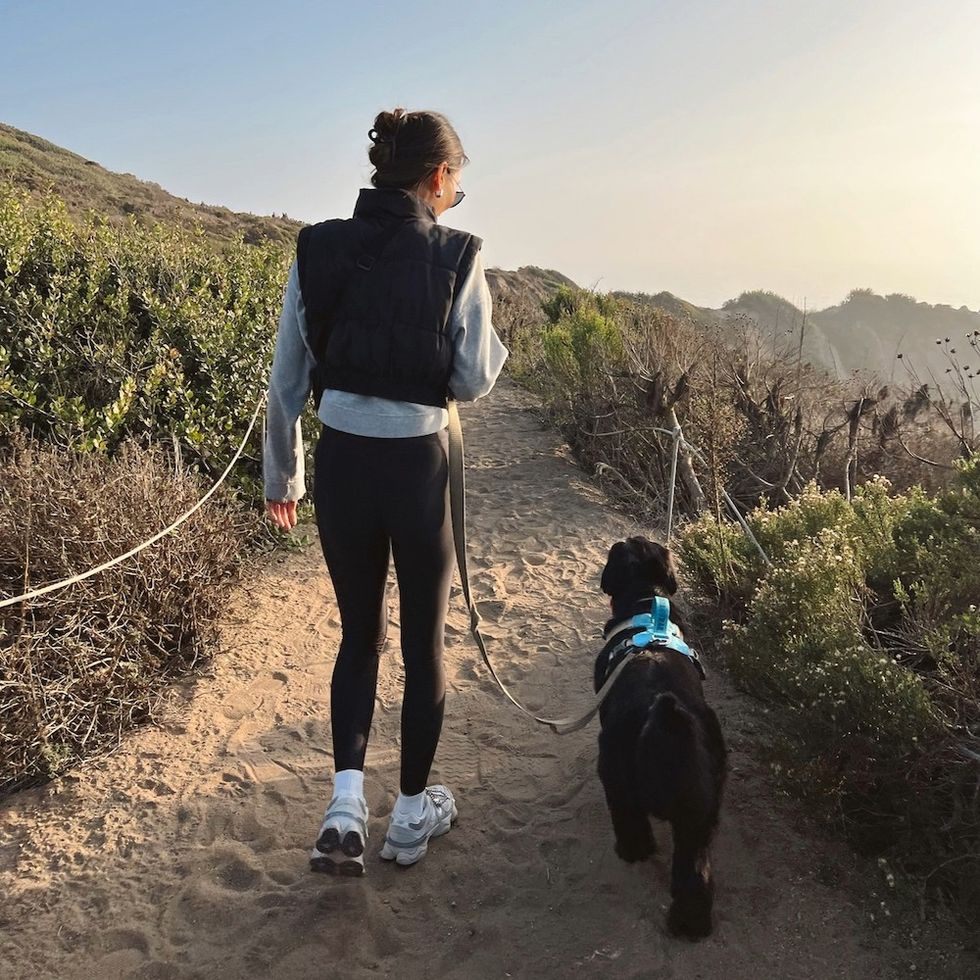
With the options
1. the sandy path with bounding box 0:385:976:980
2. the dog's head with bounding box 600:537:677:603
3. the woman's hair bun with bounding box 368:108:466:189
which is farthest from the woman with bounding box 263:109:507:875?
the dog's head with bounding box 600:537:677:603

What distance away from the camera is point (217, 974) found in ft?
6.37

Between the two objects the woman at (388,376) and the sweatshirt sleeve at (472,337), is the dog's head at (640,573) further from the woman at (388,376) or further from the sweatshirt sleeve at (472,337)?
the sweatshirt sleeve at (472,337)

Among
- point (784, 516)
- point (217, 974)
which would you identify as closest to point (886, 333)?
point (784, 516)

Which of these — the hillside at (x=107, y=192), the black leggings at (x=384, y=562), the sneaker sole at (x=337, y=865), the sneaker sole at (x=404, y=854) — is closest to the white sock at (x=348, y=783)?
the black leggings at (x=384, y=562)

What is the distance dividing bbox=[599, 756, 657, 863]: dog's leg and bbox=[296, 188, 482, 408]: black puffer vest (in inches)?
51.0

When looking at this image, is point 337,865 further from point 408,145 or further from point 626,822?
point 408,145

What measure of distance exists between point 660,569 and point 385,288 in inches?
63.1

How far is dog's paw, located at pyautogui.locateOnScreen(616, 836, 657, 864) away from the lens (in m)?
2.21

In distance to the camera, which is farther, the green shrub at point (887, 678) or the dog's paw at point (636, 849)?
the dog's paw at point (636, 849)

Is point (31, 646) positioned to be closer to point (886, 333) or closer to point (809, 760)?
point (809, 760)

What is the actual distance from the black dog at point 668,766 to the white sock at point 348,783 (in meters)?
0.75

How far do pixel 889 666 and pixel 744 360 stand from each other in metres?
4.98

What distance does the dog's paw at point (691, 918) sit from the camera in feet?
6.44

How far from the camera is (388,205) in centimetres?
171
